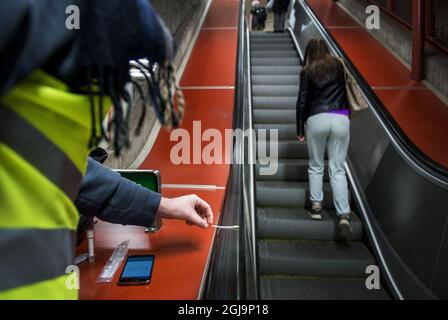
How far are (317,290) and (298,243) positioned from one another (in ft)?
2.12

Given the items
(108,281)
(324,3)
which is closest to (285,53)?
(324,3)

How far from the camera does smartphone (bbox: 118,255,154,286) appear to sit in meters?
1.54

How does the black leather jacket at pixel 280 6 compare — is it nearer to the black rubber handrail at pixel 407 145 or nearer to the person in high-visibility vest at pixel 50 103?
the black rubber handrail at pixel 407 145

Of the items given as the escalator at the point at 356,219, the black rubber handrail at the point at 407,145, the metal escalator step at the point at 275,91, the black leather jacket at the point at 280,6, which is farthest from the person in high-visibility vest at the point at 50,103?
the black leather jacket at the point at 280,6

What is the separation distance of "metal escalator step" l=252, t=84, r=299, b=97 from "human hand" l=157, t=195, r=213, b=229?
4.82 m

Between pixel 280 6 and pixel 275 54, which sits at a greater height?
pixel 280 6

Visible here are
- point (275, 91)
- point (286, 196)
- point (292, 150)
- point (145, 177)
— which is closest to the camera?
point (145, 177)

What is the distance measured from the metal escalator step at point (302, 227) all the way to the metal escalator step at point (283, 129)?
4.49 feet

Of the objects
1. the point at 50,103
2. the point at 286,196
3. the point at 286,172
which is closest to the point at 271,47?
the point at 286,172

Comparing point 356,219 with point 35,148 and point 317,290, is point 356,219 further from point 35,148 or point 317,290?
point 35,148

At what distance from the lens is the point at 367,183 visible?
4098mm

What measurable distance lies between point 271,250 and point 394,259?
1066 mm

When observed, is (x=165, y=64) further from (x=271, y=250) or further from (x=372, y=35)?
(x=372, y=35)

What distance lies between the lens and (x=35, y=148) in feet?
1.71
